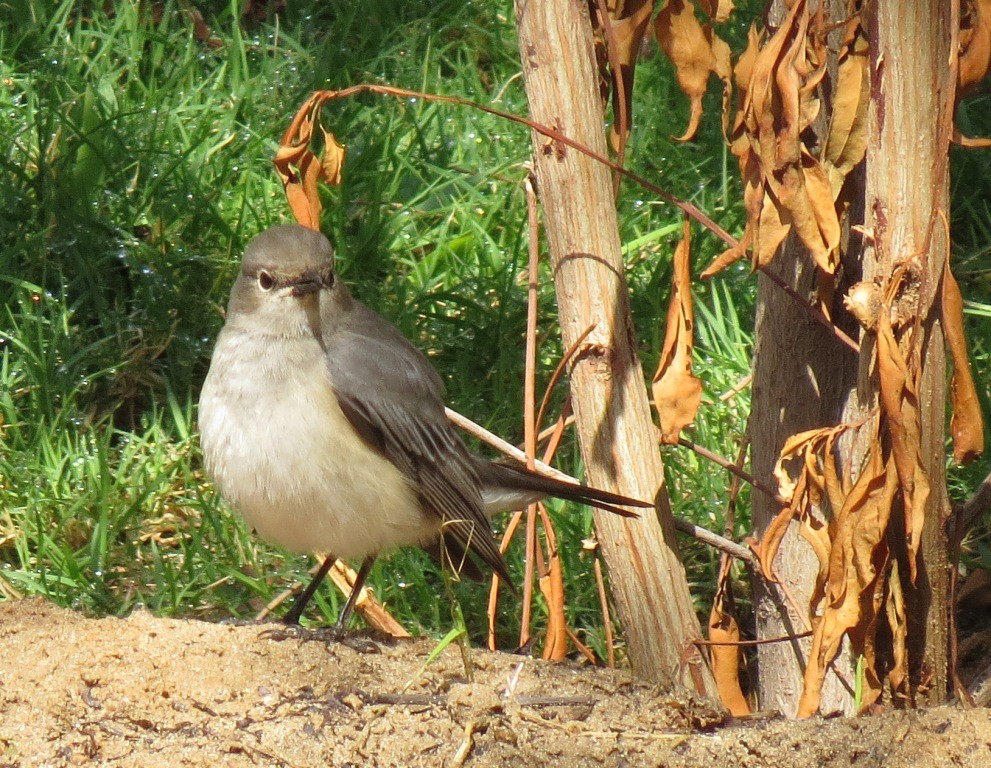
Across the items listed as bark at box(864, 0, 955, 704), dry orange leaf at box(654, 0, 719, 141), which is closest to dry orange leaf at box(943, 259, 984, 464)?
bark at box(864, 0, 955, 704)

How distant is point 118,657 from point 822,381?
2.09 metres

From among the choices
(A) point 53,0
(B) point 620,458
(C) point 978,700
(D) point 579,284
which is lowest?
(C) point 978,700

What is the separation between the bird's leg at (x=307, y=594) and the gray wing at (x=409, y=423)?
44cm

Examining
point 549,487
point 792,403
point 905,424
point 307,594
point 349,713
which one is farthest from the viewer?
point 307,594

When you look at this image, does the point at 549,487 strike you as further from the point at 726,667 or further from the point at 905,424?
the point at 905,424

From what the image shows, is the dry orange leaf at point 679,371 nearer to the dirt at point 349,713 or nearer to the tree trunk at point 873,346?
the tree trunk at point 873,346

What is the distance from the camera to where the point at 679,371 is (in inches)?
135

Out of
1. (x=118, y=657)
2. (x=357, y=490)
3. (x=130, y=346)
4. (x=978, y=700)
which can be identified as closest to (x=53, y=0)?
(x=130, y=346)

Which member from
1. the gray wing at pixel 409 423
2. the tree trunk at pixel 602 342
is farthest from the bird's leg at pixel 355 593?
the tree trunk at pixel 602 342

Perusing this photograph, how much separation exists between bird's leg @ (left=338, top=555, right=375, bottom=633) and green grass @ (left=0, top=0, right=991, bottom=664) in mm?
280

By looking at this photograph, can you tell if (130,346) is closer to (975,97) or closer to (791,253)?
(791,253)

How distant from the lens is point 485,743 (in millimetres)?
3289

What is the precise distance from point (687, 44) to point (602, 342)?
807 mm

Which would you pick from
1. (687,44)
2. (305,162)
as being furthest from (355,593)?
(687,44)
